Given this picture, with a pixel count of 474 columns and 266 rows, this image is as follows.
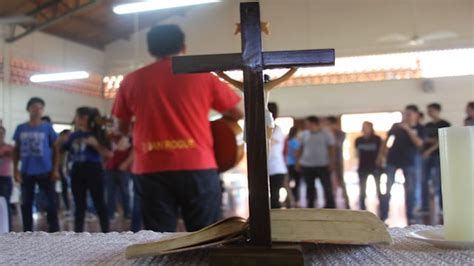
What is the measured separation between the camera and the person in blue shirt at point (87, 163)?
3.14 m

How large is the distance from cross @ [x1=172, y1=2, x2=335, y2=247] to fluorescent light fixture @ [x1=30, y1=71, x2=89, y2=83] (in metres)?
7.39

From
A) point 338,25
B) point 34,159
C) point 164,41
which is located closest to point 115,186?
point 34,159

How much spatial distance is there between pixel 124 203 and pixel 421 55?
513 centimetres

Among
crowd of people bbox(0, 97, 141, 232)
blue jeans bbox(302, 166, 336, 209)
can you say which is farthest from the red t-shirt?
blue jeans bbox(302, 166, 336, 209)

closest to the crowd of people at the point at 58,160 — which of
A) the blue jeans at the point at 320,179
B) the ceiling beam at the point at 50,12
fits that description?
the blue jeans at the point at 320,179

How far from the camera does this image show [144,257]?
491 mm

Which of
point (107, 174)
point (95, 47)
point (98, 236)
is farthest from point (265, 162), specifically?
point (95, 47)

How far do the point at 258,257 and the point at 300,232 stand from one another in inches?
2.4

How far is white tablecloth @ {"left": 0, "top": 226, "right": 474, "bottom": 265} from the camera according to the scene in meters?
0.47

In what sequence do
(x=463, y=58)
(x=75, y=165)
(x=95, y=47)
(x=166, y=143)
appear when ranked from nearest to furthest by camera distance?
(x=166, y=143)
(x=75, y=165)
(x=463, y=58)
(x=95, y=47)

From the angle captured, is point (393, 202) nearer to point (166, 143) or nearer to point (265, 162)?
point (166, 143)

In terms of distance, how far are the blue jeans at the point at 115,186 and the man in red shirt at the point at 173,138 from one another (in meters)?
2.96

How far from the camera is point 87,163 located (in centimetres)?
314

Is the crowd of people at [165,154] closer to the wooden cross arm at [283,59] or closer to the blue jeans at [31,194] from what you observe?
the blue jeans at [31,194]
